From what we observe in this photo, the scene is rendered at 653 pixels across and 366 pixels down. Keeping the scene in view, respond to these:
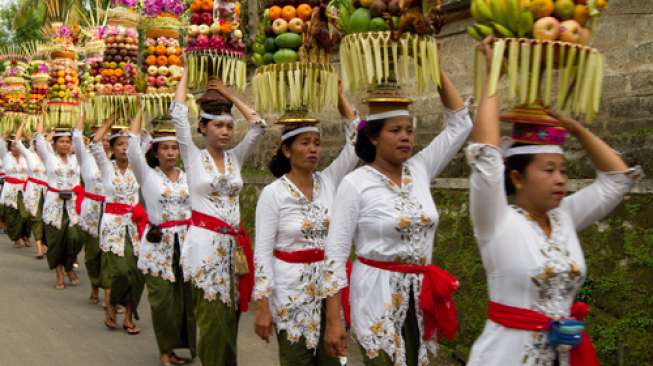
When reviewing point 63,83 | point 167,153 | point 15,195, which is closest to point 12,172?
point 15,195

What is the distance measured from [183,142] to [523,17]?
317cm

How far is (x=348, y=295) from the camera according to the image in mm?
3943

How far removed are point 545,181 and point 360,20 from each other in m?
1.15

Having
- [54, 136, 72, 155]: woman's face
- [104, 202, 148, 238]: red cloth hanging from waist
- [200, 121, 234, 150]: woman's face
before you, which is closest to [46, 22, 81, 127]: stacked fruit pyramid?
[54, 136, 72, 155]: woman's face

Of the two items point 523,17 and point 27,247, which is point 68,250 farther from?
point 523,17

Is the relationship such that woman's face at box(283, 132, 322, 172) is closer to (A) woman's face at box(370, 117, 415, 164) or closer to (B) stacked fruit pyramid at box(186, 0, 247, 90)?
(A) woman's face at box(370, 117, 415, 164)

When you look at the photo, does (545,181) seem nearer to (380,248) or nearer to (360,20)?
(380,248)

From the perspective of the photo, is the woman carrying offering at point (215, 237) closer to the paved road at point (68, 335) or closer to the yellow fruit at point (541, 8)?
the paved road at point (68, 335)

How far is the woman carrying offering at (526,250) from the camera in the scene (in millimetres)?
2814

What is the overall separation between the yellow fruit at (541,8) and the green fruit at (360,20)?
2.84 feet

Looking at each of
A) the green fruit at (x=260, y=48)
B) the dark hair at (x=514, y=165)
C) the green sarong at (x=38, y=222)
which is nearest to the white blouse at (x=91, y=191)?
the green sarong at (x=38, y=222)

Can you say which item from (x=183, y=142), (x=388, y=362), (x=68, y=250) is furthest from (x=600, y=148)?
(x=68, y=250)

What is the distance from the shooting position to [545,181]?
2.97 metres

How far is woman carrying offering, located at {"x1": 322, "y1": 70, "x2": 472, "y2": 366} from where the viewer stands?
3.59 meters
